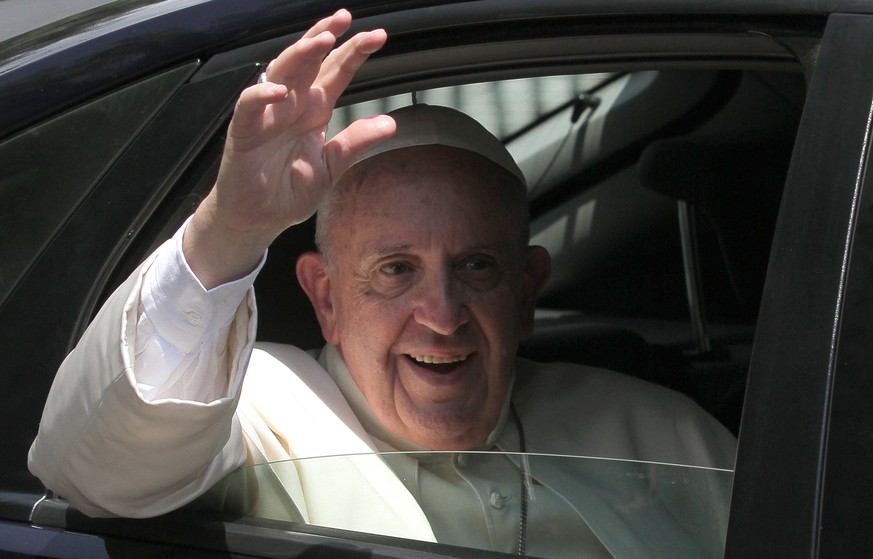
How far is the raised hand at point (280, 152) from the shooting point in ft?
4.44

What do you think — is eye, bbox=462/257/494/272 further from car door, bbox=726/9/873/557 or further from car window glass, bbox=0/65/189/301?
car door, bbox=726/9/873/557

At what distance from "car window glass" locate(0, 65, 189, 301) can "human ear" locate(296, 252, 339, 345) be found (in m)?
0.80

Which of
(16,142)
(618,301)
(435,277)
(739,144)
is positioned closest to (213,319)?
(16,142)

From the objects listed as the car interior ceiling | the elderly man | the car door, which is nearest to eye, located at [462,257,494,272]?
the elderly man

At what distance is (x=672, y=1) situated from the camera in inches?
56.6

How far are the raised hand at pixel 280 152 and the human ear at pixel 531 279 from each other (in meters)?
1.07

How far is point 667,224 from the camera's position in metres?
3.91

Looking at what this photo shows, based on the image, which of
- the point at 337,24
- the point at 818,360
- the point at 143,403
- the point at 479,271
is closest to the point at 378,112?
the point at 479,271

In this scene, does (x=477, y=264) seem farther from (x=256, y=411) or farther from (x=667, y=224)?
(x=667, y=224)

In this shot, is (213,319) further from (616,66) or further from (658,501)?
(616,66)

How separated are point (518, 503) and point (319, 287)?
105 cm

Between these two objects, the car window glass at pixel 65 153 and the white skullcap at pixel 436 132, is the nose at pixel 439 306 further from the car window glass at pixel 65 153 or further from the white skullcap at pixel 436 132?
the car window glass at pixel 65 153

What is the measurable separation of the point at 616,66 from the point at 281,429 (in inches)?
30.0

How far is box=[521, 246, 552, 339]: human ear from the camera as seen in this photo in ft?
8.25
